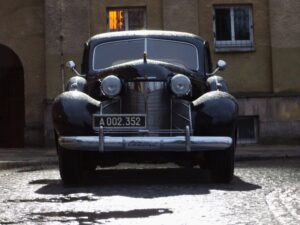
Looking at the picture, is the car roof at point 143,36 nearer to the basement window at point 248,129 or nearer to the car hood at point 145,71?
the car hood at point 145,71

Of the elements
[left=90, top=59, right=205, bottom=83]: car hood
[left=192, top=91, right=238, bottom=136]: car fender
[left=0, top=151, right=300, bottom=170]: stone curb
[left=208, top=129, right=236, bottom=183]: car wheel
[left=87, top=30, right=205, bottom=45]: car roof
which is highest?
[left=87, top=30, right=205, bottom=45]: car roof

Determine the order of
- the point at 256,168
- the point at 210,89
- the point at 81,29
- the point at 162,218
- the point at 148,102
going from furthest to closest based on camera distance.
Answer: the point at 81,29, the point at 256,168, the point at 210,89, the point at 148,102, the point at 162,218

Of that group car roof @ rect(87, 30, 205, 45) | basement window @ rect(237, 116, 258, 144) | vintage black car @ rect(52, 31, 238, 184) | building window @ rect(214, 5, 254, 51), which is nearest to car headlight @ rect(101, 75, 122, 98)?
vintage black car @ rect(52, 31, 238, 184)

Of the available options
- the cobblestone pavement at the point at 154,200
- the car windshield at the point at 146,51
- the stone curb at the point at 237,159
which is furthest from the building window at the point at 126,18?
the cobblestone pavement at the point at 154,200

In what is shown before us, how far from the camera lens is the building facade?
621 inches

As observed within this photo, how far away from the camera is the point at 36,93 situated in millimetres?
16344

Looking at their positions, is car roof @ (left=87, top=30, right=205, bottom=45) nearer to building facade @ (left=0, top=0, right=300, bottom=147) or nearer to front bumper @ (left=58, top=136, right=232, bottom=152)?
front bumper @ (left=58, top=136, right=232, bottom=152)

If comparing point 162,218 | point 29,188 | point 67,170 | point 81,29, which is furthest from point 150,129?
point 81,29

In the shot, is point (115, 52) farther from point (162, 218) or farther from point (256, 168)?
point (162, 218)

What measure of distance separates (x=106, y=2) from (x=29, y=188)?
10011mm

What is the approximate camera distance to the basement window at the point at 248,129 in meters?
15.9

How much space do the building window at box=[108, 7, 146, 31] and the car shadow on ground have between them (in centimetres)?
838

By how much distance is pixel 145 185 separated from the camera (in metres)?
6.83

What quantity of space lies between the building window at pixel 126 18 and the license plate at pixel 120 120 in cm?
989
